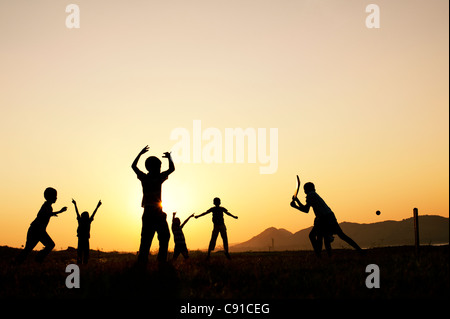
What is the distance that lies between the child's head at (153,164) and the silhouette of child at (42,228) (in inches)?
174

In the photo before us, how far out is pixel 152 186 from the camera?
9.30 metres

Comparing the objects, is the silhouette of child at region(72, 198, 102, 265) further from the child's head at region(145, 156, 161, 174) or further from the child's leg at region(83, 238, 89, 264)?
the child's head at region(145, 156, 161, 174)

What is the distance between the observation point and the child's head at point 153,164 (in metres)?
9.38

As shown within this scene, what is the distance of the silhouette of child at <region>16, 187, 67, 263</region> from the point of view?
1231 centimetres

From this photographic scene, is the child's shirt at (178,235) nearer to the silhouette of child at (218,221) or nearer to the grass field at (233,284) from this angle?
the silhouette of child at (218,221)

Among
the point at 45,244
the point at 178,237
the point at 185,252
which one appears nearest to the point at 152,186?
the point at 45,244

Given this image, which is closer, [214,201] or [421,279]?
[421,279]

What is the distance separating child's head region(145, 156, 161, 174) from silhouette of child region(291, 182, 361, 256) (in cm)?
460

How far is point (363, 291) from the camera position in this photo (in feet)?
21.5

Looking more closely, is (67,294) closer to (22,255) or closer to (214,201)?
(22,255)

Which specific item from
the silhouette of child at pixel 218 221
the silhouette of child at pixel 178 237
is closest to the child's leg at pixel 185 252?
the silhouette of child at pixel 178 237

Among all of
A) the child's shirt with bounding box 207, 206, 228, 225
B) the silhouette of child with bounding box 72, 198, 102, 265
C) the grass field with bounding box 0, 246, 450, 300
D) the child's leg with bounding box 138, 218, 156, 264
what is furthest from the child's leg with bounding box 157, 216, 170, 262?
the child's shirt with bounding box 207, 206, 228, 225
